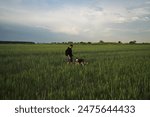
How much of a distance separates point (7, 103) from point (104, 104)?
2345mm

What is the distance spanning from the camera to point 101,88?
23.0 feet

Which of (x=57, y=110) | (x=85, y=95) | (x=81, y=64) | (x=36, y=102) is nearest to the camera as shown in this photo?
(x=57, y=110)

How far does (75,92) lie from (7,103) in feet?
6.31

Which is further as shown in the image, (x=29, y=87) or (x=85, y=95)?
(x=29, y=87)

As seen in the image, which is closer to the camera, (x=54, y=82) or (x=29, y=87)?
(x=29, y=87)

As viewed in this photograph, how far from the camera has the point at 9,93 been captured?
21.2 feet

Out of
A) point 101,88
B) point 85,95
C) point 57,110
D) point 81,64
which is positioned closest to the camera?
point 57,110

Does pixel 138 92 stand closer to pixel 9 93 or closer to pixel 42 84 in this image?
pixel 42 84

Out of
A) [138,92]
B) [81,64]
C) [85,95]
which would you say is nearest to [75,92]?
[85,95]

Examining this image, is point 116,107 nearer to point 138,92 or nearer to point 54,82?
point 138,92

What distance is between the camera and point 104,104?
17.5 ft

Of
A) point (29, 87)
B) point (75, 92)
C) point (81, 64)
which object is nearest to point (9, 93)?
point (29, 87)

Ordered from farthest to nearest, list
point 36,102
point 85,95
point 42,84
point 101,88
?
point 42,84 < point 101,88 < point 85,95 < point 36,102

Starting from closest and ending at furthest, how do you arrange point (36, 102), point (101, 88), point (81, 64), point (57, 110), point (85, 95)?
point (57, 110)
point (36, 102)
point (85, 95)
point (101, 88)
point (81, 64)
